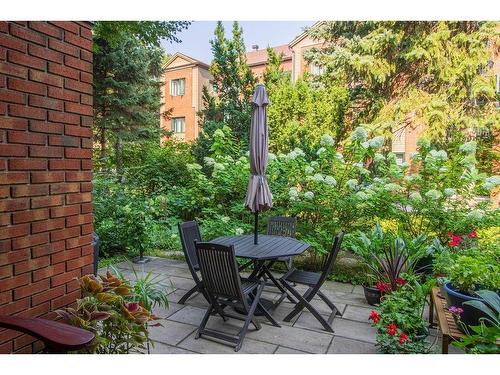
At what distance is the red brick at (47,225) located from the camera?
1970mm

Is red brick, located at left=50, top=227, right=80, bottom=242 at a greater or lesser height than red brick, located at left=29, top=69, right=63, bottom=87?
lesser

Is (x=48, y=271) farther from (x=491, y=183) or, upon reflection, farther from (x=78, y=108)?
(x=491, y=183)

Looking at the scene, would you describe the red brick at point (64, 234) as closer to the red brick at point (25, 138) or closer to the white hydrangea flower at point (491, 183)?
the red brick at point (25, 138)

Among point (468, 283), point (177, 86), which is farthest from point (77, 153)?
point (177, 86)

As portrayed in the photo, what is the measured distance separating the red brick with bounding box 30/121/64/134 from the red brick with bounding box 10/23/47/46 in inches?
17.0

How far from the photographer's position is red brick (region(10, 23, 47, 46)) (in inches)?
72.5

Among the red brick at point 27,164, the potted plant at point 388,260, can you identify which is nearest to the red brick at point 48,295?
the red brick at point 27,164

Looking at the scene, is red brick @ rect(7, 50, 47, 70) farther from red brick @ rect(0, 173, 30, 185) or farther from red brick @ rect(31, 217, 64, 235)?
red brick @ rect(31, 217, 64, 235)

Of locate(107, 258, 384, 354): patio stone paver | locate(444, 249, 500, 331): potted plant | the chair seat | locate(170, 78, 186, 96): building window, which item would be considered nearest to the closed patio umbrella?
the chair seat

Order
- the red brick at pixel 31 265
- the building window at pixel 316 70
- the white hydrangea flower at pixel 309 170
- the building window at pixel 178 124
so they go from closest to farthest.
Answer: the red brick at pixel 31 265
the white hydrangea flower at pixel 309 170
the building window at pixel 316 70
the building window at pixel 178 124

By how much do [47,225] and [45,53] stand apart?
0.96 meters

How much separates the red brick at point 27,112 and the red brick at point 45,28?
1.42 feet
